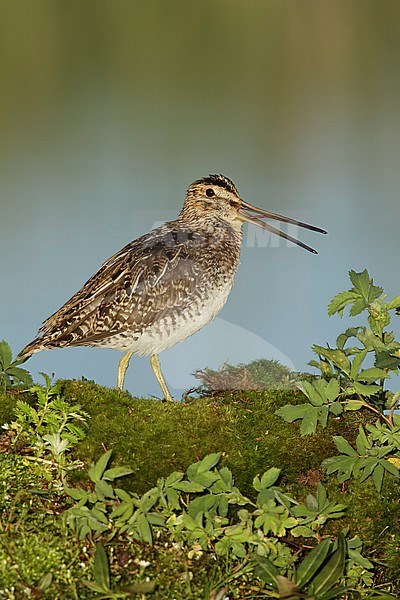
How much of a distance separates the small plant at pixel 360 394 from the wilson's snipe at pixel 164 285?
0.48 m

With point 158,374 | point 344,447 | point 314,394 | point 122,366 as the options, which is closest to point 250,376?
point 158,374

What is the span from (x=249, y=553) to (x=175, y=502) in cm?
22

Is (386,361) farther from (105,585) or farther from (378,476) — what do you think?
(105,585)

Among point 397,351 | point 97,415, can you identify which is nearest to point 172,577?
point 97,415

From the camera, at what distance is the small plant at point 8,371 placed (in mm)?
2956

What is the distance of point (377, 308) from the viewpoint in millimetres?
2867

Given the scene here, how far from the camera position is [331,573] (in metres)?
2.21

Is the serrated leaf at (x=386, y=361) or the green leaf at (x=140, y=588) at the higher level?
the serrated leaf at (x=386, y=361)

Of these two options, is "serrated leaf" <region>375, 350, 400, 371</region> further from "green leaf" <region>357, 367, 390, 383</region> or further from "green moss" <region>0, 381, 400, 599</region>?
"green moss" <region>0, 381, 400, 599</region>

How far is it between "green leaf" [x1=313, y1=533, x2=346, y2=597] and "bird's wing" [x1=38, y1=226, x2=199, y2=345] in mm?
1154

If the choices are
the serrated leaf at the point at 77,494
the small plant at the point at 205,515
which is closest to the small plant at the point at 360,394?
the small plant at the point at 205,515

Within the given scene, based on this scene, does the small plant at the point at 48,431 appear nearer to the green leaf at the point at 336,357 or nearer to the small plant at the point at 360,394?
the small plant at the point at 360,394

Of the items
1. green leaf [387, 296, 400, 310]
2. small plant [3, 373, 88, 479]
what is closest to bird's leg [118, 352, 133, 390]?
small plant [3, 373, 88, 479]

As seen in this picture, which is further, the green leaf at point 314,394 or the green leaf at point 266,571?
the green leaf at point 314,394
